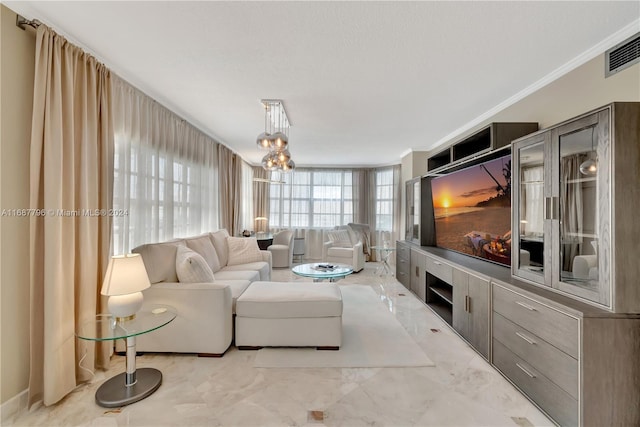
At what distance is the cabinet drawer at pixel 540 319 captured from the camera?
5.13 ft

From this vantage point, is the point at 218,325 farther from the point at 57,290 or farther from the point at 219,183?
the point at 219,183

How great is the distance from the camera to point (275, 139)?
3.09m

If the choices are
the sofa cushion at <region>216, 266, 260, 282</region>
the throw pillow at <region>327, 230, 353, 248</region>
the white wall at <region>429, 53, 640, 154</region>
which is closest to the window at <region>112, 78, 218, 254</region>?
the sofa cushion at <region>216, 266, 260, 282</region>

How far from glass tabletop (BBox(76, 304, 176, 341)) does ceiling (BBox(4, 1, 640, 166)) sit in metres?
2.03

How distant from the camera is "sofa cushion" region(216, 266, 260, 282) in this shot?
336cm

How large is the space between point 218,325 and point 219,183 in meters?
3.14

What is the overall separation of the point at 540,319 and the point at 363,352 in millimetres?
1365

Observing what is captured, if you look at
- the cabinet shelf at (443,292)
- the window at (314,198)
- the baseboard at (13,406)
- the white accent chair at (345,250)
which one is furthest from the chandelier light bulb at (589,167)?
the window at (314,198)

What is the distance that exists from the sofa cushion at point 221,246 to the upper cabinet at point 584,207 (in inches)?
138

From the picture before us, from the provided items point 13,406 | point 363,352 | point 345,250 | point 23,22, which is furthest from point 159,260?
point 345,250

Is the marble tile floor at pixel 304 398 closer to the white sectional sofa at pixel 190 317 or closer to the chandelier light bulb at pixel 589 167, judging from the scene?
the white sectional sofa at pixel 190 317

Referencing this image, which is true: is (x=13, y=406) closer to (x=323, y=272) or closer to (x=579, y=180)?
(x=323, y=272)

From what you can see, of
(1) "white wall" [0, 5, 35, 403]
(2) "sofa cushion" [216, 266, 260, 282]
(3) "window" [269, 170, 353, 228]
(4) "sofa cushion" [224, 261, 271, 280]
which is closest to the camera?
(1) "white wall" [0, 5, 35, 403]

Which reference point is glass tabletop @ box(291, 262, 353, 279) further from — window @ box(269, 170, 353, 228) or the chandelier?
window @ box(269, 170, 353, 228)
